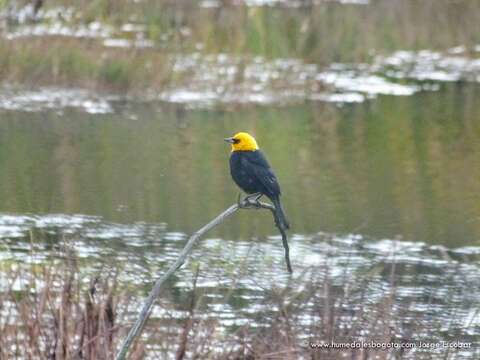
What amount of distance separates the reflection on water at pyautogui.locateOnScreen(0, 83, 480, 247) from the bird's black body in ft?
11.5

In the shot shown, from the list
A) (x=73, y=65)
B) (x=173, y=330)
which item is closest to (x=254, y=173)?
(x=173, y=330)

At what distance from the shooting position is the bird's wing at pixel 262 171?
17.8 ft

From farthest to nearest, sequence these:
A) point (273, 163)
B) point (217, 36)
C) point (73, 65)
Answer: point (217, 36) → point (73, 65) → point (273, 163)

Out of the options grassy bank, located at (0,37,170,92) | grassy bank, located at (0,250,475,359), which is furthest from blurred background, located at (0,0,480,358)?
grassy bank, located at (0,250,475,359)

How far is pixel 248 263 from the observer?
762cm

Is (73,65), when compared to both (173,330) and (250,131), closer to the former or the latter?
(250,131)

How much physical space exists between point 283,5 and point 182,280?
12.8 metres

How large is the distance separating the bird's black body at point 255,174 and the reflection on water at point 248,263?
0.63 metres

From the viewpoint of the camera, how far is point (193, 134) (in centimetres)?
1255

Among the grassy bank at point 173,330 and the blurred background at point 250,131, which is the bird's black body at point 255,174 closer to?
the blurred background at point 250,131

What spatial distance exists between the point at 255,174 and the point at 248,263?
224 centimetres

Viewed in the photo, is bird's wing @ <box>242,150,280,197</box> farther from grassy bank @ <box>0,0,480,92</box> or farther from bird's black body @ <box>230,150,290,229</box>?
grassy bank @ <box>0,0,480,92</box>

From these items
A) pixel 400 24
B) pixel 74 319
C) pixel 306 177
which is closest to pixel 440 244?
pixel 306 177

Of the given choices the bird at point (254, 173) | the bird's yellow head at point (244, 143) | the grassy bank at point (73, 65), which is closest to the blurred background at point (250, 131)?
the grassy bank at point (73, 65)
